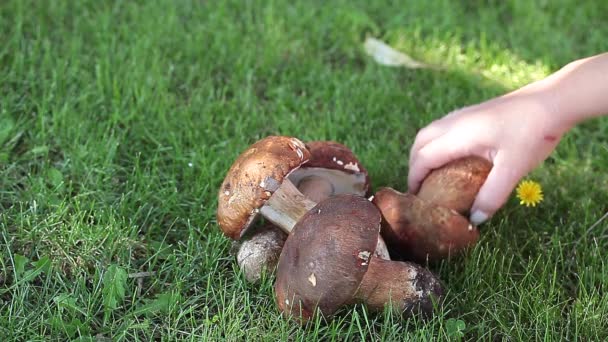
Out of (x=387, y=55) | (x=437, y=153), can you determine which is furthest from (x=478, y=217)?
(x=387, y=55)

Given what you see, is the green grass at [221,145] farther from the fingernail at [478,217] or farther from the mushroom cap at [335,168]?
the mushroom cap at [335,168]

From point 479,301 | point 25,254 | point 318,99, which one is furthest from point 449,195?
point 25,254

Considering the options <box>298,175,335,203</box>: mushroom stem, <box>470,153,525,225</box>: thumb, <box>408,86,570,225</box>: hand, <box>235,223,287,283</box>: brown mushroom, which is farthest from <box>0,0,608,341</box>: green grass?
<box>298,175,335,203</box>: mushroom stem

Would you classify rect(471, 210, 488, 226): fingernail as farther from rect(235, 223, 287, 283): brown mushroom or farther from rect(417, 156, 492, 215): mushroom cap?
rect(235, 223, 287, 283): brown mushroom

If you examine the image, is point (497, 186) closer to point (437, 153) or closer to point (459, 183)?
point (459, 183)

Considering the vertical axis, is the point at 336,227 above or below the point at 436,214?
above
